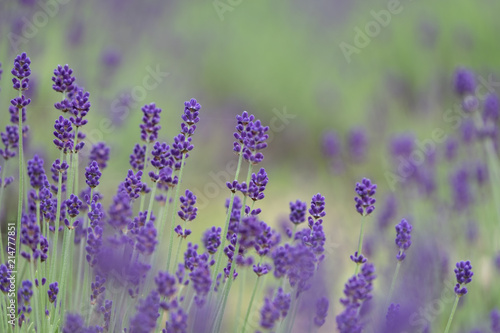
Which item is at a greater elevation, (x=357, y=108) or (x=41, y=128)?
(x=357, y=108)

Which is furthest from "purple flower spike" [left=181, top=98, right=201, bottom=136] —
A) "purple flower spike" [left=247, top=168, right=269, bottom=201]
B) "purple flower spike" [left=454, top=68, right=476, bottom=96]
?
"purple flower spike" [left=454, top=68, right=476, bottom=96]

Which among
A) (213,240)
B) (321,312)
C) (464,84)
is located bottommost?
(321,312)

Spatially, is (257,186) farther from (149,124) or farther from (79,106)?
(79,106)

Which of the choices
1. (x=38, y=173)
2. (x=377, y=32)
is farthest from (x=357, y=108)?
(x=38, y=173)

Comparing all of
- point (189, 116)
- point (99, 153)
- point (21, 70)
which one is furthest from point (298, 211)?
point (21, 70)

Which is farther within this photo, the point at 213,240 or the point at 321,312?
the point at 213,240

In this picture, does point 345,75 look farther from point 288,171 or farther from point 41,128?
point 41,128

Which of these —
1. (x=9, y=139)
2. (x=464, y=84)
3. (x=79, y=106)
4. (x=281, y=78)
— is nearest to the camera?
(x=79, y=106)

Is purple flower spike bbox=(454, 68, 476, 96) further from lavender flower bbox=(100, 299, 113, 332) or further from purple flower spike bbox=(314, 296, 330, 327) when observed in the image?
lavender flower bbox=(100, 299, 113, 332)
